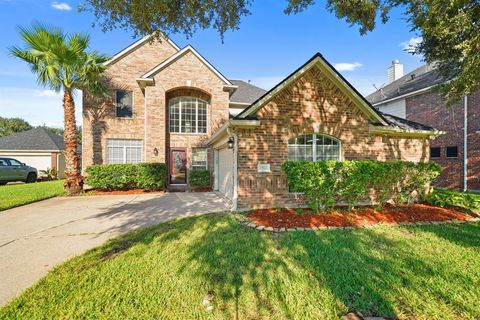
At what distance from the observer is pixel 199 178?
1388 cm

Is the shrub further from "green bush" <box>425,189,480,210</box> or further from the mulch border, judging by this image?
"green bush" <box>425,189,480,210</box>

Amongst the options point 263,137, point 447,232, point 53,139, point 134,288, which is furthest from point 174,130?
point 53,139

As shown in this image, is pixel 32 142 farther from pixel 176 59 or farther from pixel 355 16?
pixel 355 16

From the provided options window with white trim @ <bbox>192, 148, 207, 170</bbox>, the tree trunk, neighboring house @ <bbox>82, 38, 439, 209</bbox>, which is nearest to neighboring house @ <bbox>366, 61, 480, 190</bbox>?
neighboring house @ <bbox>82, 38, 439, 209</bbox>

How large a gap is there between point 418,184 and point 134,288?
31.8 ft

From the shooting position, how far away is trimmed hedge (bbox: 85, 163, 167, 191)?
1259 centimetres

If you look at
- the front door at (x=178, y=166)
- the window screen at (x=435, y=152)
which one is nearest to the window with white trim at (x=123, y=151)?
the front door at (x=178, y=166)

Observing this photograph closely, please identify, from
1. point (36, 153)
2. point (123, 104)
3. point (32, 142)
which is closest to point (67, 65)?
point (123, 104)

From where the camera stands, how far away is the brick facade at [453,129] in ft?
42.1

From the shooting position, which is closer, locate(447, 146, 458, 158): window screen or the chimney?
locate(447, 146, 458, 158): window screen

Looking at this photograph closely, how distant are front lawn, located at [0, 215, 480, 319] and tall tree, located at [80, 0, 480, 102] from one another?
209 inches

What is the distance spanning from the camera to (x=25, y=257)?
14.1 ft

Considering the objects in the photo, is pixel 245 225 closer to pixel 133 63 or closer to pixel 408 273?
pixel 408 273

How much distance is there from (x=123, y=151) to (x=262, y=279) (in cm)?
1415
